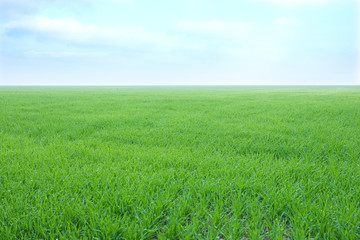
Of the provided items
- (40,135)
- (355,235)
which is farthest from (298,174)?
(40,135)

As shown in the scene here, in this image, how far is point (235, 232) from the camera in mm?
1965

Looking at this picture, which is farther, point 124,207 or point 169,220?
point 124,207

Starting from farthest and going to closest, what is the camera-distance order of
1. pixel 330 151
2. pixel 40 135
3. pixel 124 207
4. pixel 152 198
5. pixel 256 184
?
pixel 40 135 < pixel 330 151 < pixel 256 184 < pixel 152 198 < pixel 124 207

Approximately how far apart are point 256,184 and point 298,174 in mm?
913

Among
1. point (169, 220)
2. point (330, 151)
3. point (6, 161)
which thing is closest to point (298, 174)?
point (330, 151)

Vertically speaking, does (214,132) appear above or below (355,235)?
above

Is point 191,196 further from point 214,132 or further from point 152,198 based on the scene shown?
point 214,132

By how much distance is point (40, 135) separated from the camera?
18.1 ft

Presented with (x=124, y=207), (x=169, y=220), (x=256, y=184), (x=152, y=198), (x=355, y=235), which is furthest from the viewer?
(x=256, y=184)

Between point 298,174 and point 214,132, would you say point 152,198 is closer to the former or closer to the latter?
point 298,174

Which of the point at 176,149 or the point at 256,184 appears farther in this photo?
the point at 176,149

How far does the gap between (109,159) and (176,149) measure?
1.40 metres

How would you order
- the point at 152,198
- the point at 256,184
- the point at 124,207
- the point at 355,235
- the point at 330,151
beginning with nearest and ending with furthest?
the point at 355,235
the point at 124,207
the point at 152,198
the point at 256,184
the point at 330,151

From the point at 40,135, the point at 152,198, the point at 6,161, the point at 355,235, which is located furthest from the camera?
the point at 40,135
